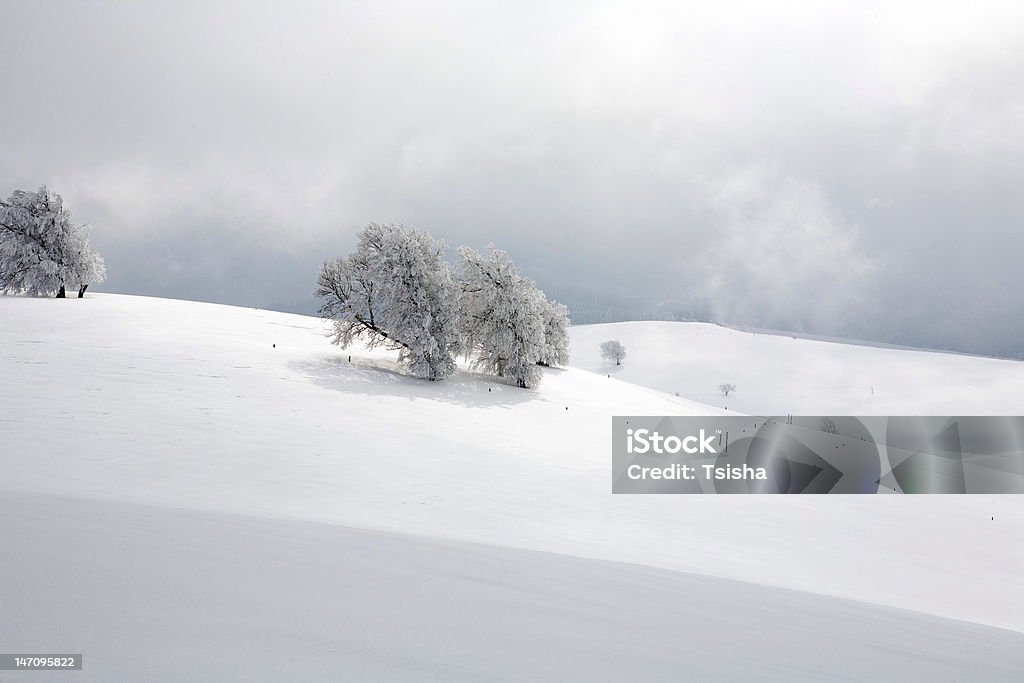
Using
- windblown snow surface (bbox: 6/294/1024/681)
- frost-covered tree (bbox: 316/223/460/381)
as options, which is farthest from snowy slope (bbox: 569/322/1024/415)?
windblown snow surface (bbox: 6/294/1024/681)

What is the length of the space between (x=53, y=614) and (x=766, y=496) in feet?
49.2

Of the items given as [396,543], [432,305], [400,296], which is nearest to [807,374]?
[432,305]

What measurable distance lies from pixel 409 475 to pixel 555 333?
86.4ft

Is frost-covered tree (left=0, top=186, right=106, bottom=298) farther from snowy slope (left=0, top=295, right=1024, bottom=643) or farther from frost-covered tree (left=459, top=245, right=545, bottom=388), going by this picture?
frost-covered tree (left=459, top=245, right=545, bottom=388)

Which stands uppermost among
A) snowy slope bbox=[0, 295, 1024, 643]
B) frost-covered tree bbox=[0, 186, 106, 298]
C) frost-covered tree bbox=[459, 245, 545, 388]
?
frost-covered tree bbox=[0, 186, 106, 298]

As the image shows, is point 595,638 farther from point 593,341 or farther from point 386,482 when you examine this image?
point 593,341

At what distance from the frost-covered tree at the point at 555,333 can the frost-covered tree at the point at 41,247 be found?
2794 cm

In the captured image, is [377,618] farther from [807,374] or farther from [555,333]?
[807,374]

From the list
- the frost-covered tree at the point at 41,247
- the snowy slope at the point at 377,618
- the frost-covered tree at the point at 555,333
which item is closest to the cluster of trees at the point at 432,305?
the frost-covered tree at the point at 555,333

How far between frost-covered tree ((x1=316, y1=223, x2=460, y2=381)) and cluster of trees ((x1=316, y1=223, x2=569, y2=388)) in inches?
1.8

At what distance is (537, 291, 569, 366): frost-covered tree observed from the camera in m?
36.9

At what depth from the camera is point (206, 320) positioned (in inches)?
1107

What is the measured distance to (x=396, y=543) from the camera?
19.0 feet

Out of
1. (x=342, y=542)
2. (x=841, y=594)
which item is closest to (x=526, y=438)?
(x=841, y=594)
